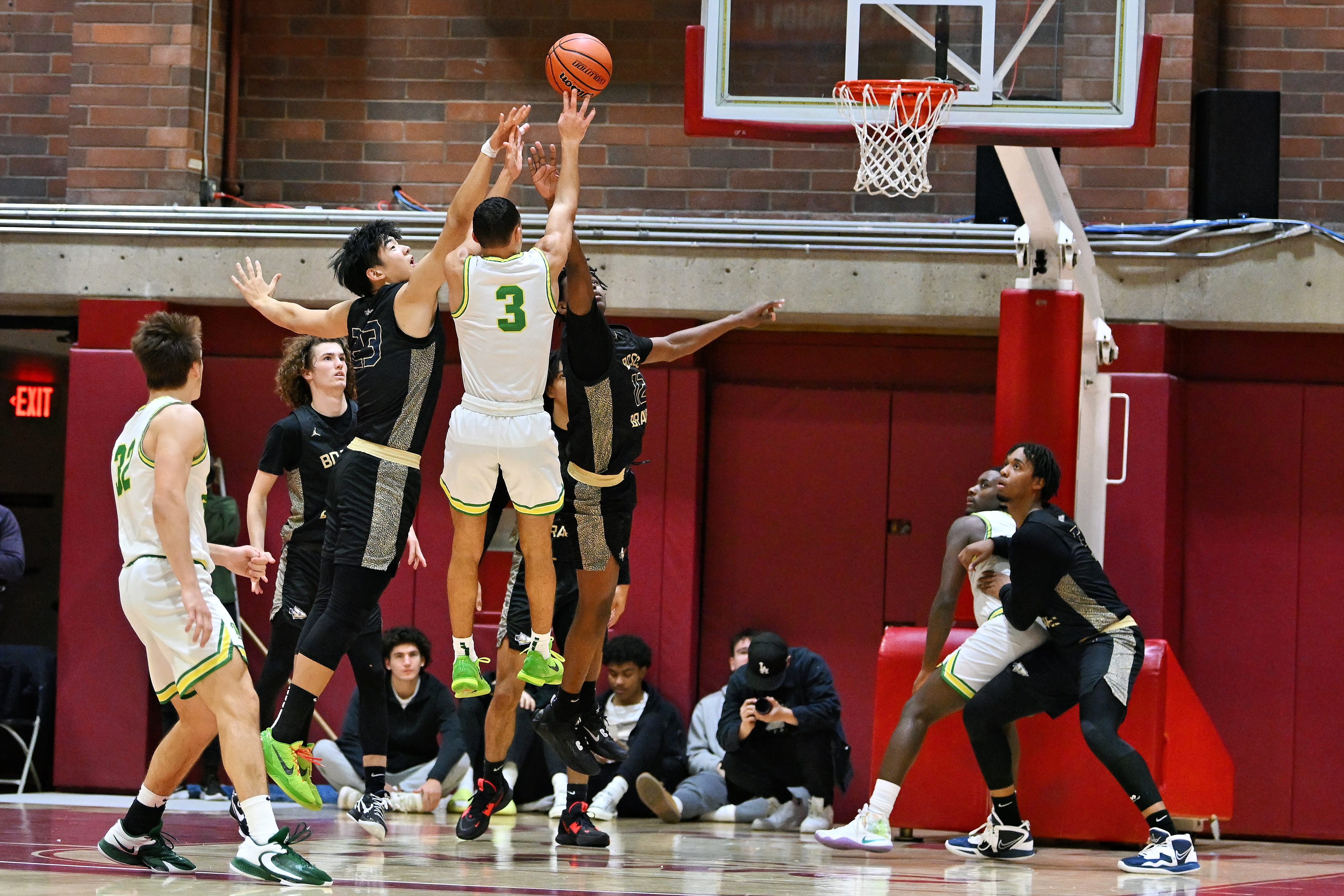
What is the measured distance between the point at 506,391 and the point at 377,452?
0.62 metres

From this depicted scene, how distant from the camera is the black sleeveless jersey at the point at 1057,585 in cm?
734

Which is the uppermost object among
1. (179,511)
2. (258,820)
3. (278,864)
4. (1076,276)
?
(1076,276)

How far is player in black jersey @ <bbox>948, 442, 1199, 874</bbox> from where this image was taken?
282 inches

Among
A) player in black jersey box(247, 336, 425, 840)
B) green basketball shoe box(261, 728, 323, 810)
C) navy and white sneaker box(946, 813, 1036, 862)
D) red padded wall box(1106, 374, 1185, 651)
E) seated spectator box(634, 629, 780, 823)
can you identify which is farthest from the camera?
red padded wall box(1106, 374, 1185, 651)

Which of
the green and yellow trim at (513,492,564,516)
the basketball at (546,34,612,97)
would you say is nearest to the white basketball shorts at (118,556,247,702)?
the green and yellow trim at (513,492,564,516)

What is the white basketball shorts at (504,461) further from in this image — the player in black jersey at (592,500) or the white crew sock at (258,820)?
the white crew sock at (258,820)

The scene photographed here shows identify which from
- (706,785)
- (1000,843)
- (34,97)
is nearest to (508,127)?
(1000,843)

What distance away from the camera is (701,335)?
7.56 meters

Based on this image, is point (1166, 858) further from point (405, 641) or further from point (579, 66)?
point (405, 641)

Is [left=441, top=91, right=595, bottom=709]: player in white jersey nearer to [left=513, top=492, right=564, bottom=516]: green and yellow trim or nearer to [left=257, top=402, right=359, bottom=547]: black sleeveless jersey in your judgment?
[left=513, top=492, right=564, bottom=516]: green and yellow trim

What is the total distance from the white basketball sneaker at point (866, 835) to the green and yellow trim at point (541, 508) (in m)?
2.12

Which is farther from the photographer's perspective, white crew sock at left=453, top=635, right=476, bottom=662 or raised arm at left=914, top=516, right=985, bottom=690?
raised arm at left=914, top=516, right=985, bottom=690

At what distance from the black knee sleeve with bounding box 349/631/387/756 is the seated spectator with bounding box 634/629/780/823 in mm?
1933

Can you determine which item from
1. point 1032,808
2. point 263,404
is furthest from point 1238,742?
point 263,404
